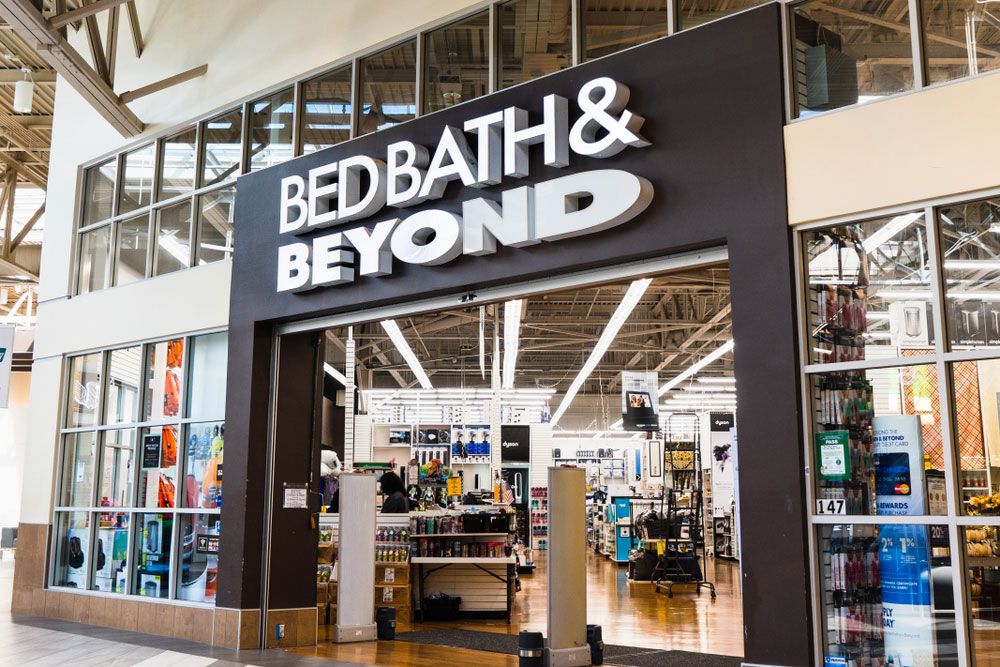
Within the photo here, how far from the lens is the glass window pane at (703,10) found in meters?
5.98

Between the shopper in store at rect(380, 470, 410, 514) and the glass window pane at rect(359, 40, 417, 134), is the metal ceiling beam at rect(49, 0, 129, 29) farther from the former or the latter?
the shopper in store at rect(380, 470, 410, 514)

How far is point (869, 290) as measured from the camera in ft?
16.8

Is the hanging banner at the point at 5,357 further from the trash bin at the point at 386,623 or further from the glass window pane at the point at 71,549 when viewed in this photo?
the trash bin at the point at 386,623

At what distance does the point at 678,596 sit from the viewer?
13.1 meters

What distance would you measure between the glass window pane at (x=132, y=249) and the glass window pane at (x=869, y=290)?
24.0 feet

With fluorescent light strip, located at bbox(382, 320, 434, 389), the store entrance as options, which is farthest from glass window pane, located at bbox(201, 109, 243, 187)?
fluorescent light strip, located at bbox(382, 320, 434, 389)

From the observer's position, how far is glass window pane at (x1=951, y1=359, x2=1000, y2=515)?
457 centimetres

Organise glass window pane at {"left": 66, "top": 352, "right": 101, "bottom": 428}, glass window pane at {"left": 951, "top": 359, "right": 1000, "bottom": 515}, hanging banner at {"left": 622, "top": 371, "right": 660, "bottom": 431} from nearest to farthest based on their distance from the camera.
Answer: glass window pane at {"left": 951, "top": 359, "right": 1000, "bottom": 515}
glass window pane at {"left": 66, "top": 352, "right": 101, "bottom": 428}
hanging banner at {"left": 622, "top": 371, "right": 660, "bottom": 431}

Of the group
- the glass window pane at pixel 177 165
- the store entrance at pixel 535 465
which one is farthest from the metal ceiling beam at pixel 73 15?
the store entrance at pixel 535 465

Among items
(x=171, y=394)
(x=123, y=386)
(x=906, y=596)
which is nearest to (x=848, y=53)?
(x=906, y=596)

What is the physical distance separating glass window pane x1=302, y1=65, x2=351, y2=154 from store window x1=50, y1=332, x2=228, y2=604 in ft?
6.86

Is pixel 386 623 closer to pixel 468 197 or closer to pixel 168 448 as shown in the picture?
pixel 168 448

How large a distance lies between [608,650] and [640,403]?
11.3 m

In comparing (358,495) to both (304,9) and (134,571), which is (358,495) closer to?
(134,571)
